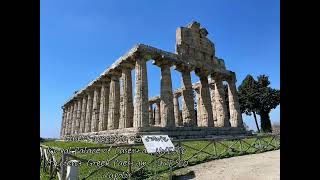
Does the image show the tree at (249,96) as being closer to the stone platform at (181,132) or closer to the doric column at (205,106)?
the stone platform at (181,132)

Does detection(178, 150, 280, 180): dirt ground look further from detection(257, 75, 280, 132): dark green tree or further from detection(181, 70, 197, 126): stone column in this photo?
detection(257, 75, 280, 132): dark green tree

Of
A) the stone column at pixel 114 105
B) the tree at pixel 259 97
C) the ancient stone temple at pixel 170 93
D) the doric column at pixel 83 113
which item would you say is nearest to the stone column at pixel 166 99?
the ancient stone temple at pixel 170 93

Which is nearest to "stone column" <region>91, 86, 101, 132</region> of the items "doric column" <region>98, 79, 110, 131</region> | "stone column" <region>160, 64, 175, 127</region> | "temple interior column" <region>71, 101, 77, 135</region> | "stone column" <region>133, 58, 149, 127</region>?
"doric column" <region>98, 79, 110, 131</region>

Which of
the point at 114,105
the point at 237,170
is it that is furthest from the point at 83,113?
the point at 237,170

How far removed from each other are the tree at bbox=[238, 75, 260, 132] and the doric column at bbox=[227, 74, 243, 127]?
66.7 feet

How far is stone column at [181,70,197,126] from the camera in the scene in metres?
27.0

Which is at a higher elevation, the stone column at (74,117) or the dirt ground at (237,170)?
the stone column at (74,117)

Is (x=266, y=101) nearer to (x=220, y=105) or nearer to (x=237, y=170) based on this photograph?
(x=220, y=105)

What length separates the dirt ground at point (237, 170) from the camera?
36.0 ft
